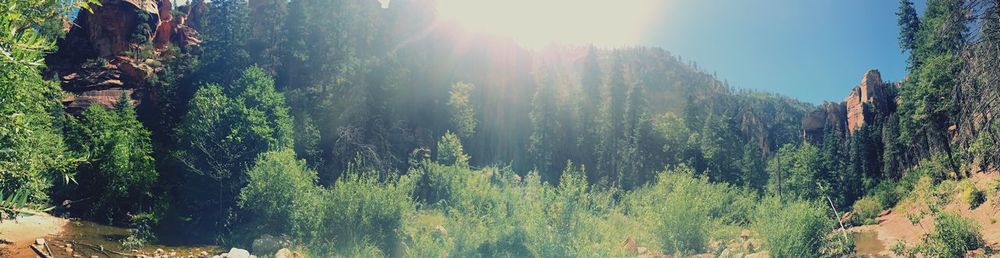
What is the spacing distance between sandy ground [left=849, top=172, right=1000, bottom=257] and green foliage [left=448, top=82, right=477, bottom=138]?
43738 mm

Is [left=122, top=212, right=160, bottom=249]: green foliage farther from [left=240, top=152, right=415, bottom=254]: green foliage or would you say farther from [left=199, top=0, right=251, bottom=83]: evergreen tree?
[left=199, top=0, right=251, bottom=83]: evergreen tree

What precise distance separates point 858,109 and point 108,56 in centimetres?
11592

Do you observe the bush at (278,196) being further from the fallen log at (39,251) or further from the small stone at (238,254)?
the fallen log at (39,251)

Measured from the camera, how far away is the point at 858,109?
10056 centimetres

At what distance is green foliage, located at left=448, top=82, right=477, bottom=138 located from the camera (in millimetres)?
71250

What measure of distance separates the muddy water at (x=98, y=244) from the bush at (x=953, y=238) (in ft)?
135

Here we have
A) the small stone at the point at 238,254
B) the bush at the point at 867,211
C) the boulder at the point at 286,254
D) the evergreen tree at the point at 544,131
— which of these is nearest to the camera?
the boulder at the point at 286,254

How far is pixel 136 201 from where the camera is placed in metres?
42.8

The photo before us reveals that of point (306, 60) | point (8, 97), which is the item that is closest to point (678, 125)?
point (306, 60)

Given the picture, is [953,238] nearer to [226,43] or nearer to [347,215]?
[347,215]

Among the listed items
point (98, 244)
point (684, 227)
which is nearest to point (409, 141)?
point (98, 244)

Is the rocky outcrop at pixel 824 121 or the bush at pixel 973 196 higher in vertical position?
the rocky outcrop at pixel 824 121

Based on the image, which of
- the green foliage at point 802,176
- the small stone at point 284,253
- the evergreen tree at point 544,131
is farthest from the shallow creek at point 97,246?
the green foliage at point 802,176

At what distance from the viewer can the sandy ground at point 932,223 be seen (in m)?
28.7
